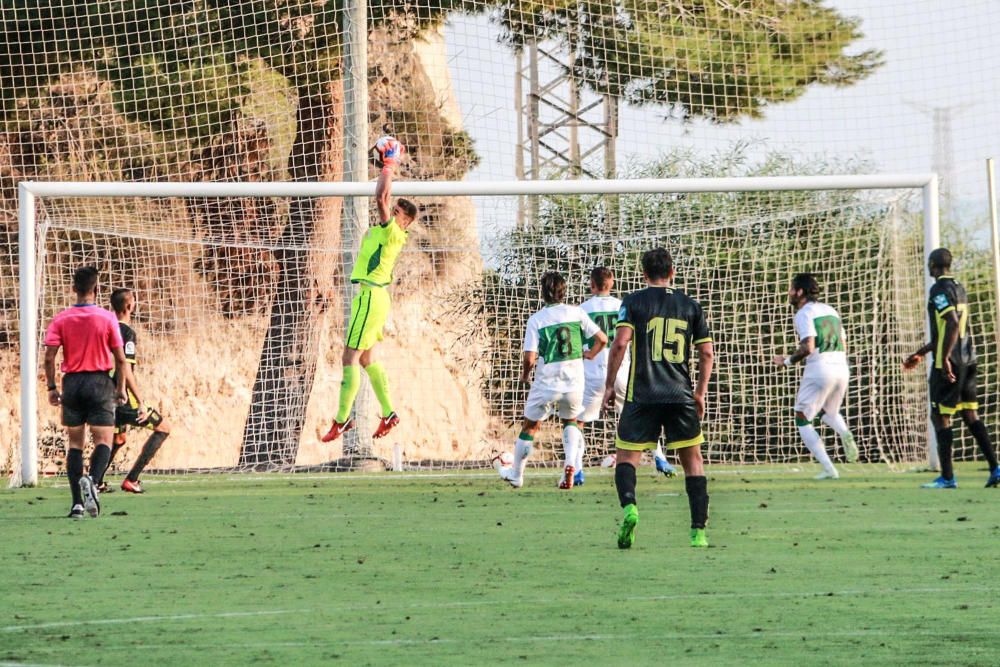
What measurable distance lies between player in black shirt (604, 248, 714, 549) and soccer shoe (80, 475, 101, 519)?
423 centimetres

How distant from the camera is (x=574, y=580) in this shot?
7645 millimetres

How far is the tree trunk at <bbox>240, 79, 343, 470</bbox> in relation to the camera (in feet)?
59.2

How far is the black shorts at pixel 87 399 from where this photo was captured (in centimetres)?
1113

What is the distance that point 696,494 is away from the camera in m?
9.09

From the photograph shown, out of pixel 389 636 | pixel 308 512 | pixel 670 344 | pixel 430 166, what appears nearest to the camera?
pixel 389 636

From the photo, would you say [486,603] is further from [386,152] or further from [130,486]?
[130,486]

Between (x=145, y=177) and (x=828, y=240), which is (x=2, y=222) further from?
(x=828, y=240)

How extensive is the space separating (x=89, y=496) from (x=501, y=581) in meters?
4.60

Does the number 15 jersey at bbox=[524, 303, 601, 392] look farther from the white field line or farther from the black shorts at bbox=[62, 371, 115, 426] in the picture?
the white field line

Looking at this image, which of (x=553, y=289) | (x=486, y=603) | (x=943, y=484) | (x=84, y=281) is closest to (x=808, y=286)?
(x=943, y=484)

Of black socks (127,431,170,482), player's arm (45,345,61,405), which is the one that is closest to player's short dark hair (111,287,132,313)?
black socks (127,431,170,482)

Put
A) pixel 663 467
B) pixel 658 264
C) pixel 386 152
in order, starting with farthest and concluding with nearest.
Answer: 1. pixel 663 467
2. pixel 386 152
3. pixel 658 264

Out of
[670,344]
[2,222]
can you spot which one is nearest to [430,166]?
[2,222]

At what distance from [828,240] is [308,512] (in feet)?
27.6
